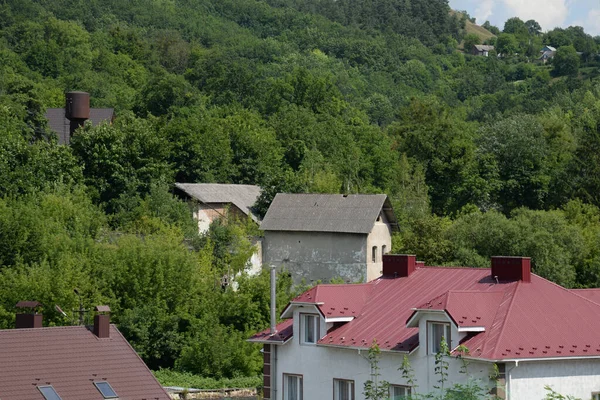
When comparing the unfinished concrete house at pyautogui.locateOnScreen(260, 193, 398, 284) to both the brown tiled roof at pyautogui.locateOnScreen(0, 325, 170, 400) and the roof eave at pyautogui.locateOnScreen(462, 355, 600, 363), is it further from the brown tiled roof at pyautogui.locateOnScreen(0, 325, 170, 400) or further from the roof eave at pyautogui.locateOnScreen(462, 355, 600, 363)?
the roof eave at pyautogui.locateOnScreen(462, 355, 600, 363)

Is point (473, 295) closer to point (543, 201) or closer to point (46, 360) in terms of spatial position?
point (46, 360)

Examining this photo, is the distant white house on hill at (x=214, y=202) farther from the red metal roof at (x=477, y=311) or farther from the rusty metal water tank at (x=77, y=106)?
the red metal roof at (x=477, y=311)

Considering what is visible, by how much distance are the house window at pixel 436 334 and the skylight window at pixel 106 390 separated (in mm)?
8164

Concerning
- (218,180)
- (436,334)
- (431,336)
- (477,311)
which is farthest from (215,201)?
(477,311)

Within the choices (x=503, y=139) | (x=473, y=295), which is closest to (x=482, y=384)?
(x=473, y=295)

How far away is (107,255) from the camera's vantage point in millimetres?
48938

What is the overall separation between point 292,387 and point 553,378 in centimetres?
725

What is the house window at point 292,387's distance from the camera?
102 feet

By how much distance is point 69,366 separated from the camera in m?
31.0

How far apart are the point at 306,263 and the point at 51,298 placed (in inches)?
666

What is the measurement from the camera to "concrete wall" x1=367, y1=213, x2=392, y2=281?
57312 millimetres

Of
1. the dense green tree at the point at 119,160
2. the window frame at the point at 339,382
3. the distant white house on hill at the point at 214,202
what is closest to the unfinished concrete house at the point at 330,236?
the distant white house on hill at the point at 214,202

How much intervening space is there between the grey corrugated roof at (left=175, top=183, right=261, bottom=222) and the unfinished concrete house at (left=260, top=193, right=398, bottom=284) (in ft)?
13.1

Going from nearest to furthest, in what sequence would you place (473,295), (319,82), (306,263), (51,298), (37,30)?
(473,295) → (51,298) → (306,263) → (319,82) → (37,30)
